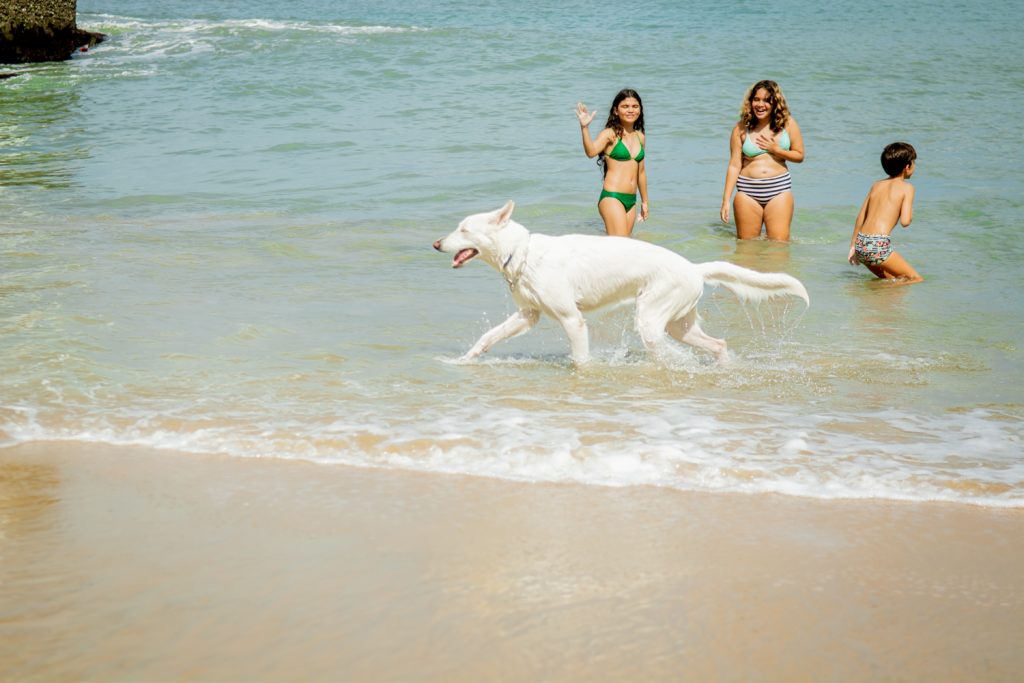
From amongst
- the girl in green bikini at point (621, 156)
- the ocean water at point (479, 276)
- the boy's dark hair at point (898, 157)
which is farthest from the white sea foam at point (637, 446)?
the girl in green bikini at point (621, 156)

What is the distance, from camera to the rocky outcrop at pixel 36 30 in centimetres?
2875

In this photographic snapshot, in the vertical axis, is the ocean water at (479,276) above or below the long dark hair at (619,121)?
below

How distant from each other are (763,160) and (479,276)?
307 cm

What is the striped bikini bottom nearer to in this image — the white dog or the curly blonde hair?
the curly blonde hair

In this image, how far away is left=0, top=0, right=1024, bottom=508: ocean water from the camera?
20.0ft

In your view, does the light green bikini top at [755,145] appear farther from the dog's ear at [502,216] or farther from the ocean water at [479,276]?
the dog's ear at [502,216]

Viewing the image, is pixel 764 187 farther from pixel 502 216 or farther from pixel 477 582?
pixel 477 582

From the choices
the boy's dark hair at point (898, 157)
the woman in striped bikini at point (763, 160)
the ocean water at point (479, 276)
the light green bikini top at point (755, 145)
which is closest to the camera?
the ocean water at point (479, 276)

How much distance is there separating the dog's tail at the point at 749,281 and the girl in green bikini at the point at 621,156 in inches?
122

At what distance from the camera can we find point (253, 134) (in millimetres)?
20500

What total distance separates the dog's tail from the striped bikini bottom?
429 centimetres

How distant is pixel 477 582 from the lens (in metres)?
4.29

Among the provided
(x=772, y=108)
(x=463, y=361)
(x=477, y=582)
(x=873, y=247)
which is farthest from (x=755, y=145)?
(x=477, y=582)

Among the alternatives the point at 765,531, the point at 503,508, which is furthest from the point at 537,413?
the point at 765,531
